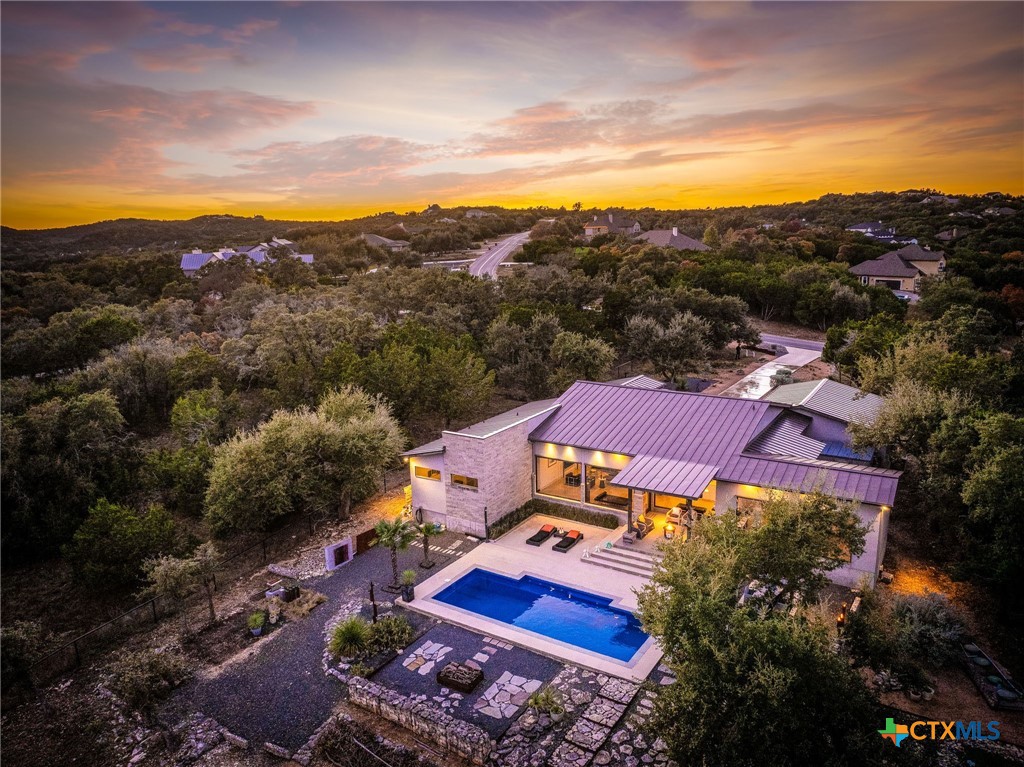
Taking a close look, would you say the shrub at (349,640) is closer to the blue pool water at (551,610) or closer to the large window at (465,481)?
the blue pool water at (551,610)

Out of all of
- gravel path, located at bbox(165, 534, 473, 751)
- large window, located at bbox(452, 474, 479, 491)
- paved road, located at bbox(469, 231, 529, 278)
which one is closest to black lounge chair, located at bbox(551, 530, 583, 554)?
large window, located at bbox(452, 474, 479, 491)

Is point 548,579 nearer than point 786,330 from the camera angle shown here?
Yes

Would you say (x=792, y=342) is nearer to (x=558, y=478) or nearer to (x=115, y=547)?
(x=558, y=478)

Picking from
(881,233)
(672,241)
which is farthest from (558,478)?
(881,233)

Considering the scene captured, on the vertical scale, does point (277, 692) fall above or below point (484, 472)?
below

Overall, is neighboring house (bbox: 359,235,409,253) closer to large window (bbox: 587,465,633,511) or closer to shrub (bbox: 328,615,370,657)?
large window (bbox: 587,465,633,511)

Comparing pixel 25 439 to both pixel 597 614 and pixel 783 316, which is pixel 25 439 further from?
pixel 783 316
